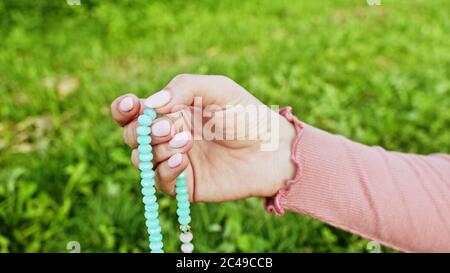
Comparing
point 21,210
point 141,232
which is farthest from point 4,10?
point 141,232

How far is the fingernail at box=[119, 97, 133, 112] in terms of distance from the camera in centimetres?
96

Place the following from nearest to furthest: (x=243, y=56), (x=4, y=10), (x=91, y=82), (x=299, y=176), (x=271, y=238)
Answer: (x=299, y=176)
(x=271, y=238)
(x=91, y=82)
(x=243, y=56)
(x=4, y=10)

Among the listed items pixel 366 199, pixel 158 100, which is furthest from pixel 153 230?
pixel 366 199

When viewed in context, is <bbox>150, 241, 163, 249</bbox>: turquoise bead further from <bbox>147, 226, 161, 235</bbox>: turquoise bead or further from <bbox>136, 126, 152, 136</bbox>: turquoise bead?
<bbox>136, 126, 152, 136</bbox>: turquoise bead

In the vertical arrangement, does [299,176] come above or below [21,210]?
above

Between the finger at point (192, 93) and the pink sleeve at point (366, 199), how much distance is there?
7.6 inches

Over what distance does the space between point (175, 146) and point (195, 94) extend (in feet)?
0.46

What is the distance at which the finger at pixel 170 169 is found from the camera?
3.25 ft

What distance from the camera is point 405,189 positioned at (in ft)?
3.88

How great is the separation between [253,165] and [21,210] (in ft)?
2.87

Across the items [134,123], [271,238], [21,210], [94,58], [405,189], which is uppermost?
[94,58]

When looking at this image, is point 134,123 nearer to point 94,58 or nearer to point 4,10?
point 94,58

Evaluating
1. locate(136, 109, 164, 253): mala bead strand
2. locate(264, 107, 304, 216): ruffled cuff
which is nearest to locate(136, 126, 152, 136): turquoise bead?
locate(136, 109, 164, 253): mala bead strand

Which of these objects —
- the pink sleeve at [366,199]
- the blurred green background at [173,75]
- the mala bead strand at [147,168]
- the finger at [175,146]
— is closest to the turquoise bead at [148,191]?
the mala bead strand at [147,168]
